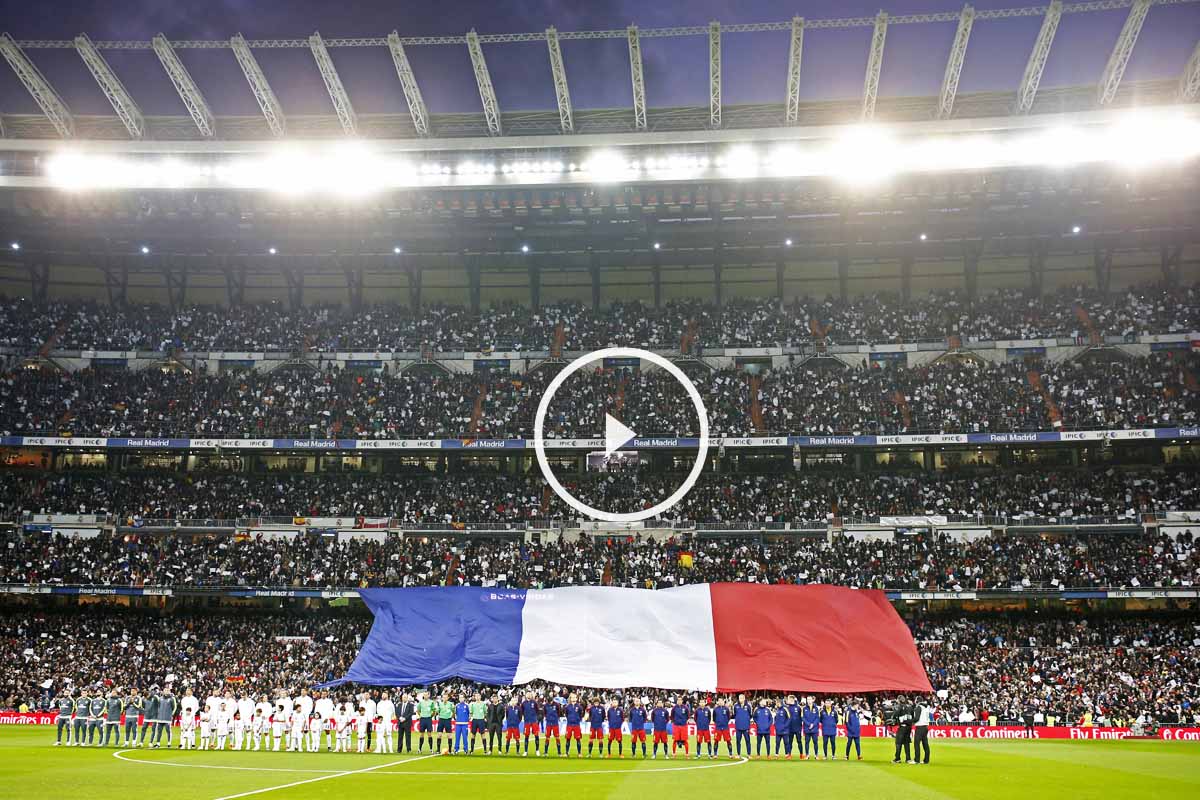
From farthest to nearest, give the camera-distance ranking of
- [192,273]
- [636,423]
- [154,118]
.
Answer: [192,273] → [636,423] → [154,118]

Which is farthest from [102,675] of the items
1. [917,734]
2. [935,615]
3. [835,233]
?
[835,233]

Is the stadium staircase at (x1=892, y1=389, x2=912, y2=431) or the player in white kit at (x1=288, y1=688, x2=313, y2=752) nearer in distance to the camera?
the player in white kit at (x1=288, y1=688, x2=313, y2=752)

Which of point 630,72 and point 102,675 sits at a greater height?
point 630,72

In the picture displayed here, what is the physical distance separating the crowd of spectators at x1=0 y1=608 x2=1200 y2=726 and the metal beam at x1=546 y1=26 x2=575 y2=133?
23460mm

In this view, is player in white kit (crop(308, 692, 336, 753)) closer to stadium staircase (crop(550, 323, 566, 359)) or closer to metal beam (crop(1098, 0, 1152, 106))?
stadium staircase (crop(550, 323, 566, 359))

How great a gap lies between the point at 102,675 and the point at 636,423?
89.4ft

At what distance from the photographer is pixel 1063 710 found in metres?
34.8

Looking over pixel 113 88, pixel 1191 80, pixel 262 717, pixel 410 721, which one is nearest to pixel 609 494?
pixel 410 721

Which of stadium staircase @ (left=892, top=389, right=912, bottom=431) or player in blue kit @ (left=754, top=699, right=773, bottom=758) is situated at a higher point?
stadium staircase @ (left=892, top=389, right=912, bottom=431)

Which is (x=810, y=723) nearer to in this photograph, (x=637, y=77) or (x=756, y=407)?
(x=637, y=77)

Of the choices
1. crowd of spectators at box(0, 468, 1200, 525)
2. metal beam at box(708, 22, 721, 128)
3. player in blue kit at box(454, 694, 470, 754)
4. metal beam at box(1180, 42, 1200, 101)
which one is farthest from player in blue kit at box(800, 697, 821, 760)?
metal beam at box(1180, 42, 1200, 101)

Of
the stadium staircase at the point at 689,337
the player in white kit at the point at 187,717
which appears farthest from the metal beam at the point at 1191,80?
the player in white kit at the point at 187,717

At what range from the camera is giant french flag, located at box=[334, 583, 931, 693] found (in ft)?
108

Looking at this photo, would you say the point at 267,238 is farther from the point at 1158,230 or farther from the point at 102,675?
the point at 1158,230
